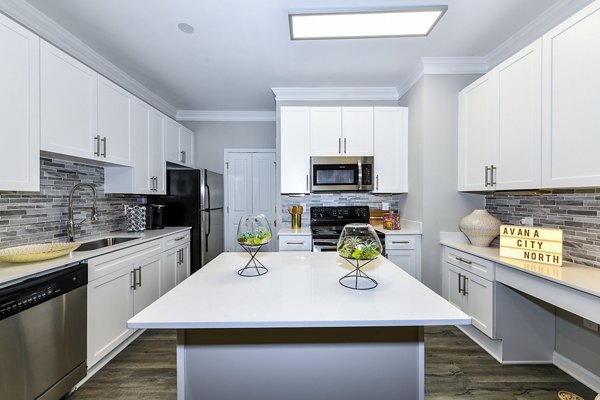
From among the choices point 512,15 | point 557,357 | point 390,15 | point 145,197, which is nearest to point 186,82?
point 145,197

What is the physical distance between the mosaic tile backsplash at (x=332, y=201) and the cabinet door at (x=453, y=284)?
3.98ft

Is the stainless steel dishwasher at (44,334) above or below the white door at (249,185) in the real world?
below

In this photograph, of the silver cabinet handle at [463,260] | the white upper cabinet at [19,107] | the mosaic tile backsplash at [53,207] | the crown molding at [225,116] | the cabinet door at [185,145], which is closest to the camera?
the white upper cabinet at [19,107]

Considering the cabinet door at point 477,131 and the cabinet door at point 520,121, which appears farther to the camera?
the cabinet door at point 477,131

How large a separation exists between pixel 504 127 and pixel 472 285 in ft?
4.41

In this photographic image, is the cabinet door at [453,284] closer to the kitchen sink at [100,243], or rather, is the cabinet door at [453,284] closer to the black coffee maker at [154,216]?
the kitchen sink at [100,243]

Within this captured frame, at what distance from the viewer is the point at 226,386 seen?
1.25 metres

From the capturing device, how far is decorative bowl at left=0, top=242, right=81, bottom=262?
1608 millimetres

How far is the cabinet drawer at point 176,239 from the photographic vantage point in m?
3.08

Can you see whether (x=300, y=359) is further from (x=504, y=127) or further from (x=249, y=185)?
(x=249, y=185)

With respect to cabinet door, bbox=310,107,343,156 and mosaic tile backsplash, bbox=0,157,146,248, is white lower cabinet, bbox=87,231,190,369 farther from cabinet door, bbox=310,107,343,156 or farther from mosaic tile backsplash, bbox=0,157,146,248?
cabinet door, bbox=310,107,343,156

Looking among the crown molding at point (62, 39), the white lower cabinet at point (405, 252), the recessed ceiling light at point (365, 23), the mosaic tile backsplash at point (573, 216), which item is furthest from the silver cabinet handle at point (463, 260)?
the crown molding at point (62, 39)

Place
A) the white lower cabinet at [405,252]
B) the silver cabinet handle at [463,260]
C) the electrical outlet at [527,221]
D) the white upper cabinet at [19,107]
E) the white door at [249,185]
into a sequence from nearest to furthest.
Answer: the white upper cabinet at [19,107] < the electrical outlet at [527,221] < the silver cabinet handle at [463,260] < the white lower cabinet at [405,252] < the white door at [249,185]

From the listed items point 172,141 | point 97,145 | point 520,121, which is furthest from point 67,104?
point 520,121
